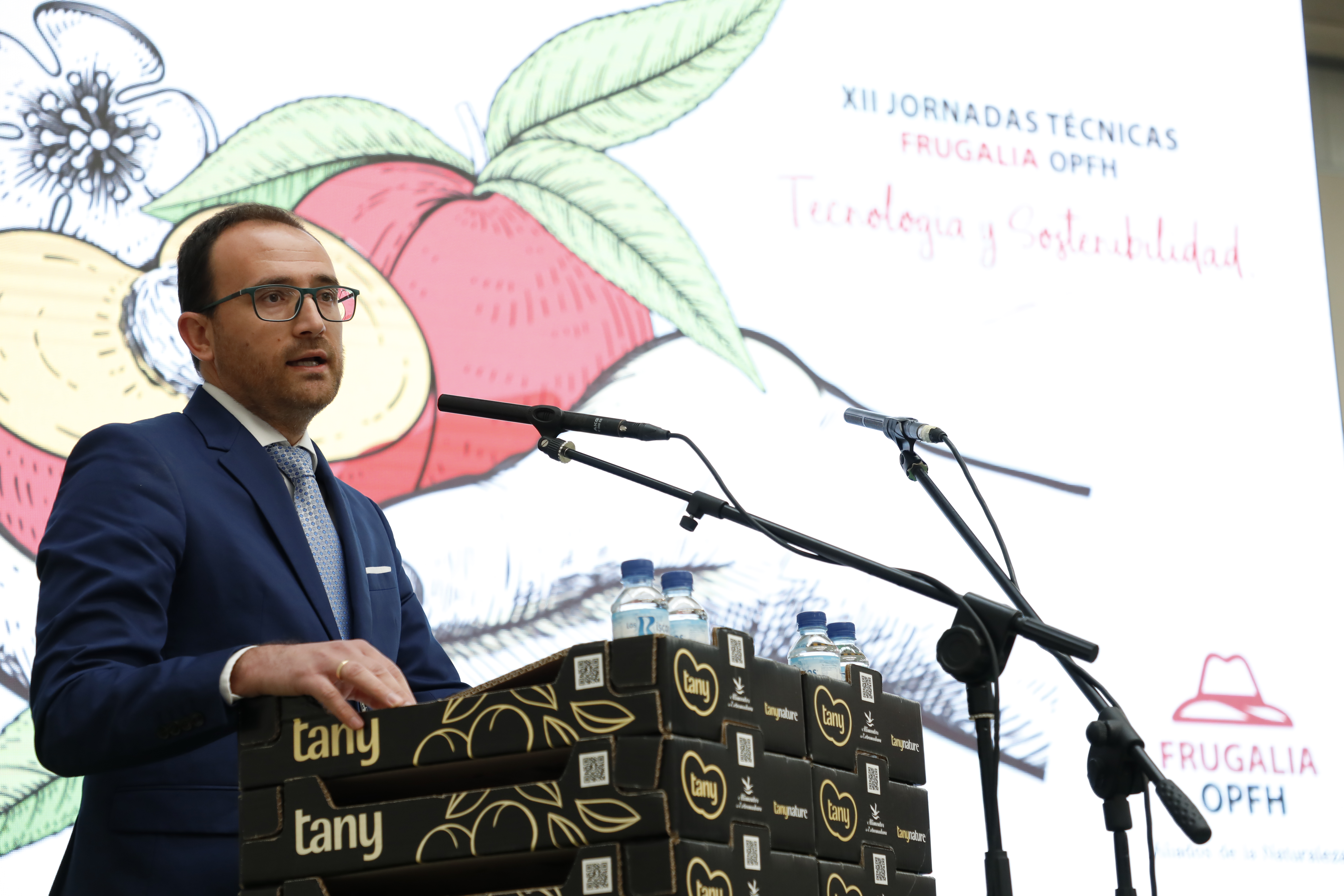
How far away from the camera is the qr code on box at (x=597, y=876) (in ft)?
3.22

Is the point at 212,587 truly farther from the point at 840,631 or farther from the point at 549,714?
the point at 840,631

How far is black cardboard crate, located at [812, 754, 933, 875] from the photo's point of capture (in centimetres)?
119

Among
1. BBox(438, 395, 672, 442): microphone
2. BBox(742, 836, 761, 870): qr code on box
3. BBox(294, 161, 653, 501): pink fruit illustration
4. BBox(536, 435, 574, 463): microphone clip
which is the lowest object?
BBox(742, 836, 761, 870): qr code on box

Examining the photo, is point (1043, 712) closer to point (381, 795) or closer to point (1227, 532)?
point (1227, 532)

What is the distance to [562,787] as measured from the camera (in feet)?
3.33

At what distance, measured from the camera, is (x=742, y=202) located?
309 centimetres

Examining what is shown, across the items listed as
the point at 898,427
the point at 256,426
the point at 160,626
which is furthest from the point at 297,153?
the point at 160,626

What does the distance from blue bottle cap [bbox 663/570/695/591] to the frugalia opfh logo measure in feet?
6.97

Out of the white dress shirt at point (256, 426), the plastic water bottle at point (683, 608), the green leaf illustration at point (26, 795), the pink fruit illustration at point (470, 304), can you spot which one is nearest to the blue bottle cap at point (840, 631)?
the plastic water bottle at point (683, 608)

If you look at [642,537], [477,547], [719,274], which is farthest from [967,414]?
[477,547]

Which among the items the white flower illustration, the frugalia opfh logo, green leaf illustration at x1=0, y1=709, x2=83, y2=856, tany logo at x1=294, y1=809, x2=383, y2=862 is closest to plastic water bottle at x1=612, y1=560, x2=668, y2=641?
tany logo at x1=294, y1=809, x2=383, y2=862

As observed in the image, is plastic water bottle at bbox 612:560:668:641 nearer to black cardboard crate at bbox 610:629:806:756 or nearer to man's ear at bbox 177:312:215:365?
black cardboard crate at bbox 610:629:806:756

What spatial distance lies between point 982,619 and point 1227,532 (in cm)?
223

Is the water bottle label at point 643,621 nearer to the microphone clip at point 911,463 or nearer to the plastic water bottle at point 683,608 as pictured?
the plastic water bottle at point 683,608
